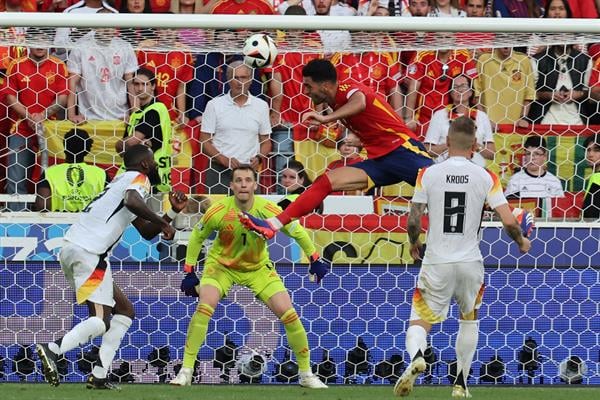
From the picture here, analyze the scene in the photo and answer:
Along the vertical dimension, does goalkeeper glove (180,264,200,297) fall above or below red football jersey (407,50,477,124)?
below

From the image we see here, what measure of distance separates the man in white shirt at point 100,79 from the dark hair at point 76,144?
169 millimetres

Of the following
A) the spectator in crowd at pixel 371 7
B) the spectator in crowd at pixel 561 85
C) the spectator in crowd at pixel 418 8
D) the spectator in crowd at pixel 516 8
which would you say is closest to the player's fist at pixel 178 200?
the spectator in crowd at pixel 561 85

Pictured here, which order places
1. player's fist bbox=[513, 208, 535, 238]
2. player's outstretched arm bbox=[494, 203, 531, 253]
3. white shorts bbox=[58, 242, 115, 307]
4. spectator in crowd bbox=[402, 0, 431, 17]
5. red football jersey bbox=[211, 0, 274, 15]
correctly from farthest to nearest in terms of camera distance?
spectator in crowd bbox=[402, 0, 431, 17], red football jersey bbox=[211, 0, 274, 15], white shorts bbox=[58, 242, 115, 307], player's fist bbox=[513, 208, 535, 238], player's outstretched arm bbox=[494, 203, 531, 253]

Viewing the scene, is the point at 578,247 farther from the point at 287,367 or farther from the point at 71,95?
the point at 71,95

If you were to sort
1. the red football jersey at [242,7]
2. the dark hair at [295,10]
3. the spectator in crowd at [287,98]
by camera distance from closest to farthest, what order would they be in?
the spectator in crowd at [287,98] → the dark hair at [295,10] → the red football jersey at [242,7]

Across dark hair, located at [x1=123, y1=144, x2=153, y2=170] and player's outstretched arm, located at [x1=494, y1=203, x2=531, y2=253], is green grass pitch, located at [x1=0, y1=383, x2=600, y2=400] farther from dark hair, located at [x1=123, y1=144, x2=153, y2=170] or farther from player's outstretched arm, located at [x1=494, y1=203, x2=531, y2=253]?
dark hair, located at [x1=123, y1=144, x2=153, y2=170]

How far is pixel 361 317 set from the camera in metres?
11.3

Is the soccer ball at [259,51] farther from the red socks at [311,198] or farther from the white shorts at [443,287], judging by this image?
the white shorts at [443,287]

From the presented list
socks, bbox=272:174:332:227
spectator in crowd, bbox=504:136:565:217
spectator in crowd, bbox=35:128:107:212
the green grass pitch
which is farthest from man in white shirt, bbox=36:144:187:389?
spectator in crowd, bbox=504:136:565:217

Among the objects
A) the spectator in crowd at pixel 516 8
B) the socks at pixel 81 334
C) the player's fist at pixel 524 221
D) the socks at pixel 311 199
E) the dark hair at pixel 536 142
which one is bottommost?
the socks at pixel 81 334

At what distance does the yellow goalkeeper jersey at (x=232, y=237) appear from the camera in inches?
420

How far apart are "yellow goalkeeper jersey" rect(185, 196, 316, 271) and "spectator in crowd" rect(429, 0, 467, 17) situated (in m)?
4.04

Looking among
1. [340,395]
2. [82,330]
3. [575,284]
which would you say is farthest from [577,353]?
[82,330]

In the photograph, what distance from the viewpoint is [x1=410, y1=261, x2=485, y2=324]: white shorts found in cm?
877
